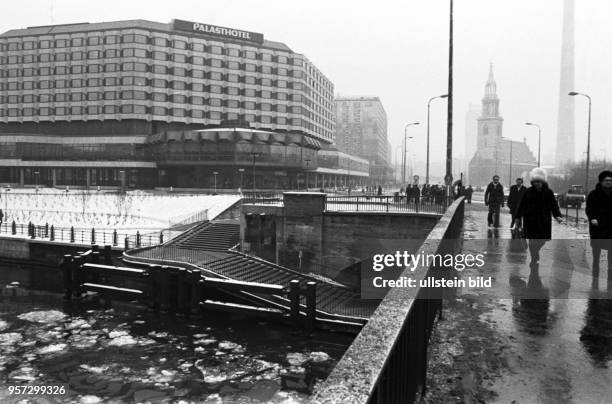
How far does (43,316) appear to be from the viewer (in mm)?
23578

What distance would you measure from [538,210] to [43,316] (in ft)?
75.1

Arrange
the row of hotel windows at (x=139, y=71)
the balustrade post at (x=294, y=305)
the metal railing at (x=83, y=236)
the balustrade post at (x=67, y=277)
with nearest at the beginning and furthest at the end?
the balustrade post at (x=294, y=305), the balustrade post at (x=67, y=277), the metal railing at (x=83, y=236), the row of hotel windows at (x=139, y=71)

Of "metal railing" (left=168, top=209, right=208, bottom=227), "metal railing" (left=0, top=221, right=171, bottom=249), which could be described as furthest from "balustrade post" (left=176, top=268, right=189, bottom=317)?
"metal railing" (left=168, top=209, right=208, bottom=227)

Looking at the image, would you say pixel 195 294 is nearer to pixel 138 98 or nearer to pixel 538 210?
pixel 538 210

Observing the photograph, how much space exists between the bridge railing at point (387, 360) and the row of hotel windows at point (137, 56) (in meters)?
93.8

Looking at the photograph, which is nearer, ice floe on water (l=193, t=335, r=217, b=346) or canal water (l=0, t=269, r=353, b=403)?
canal water (l=0, t=269, r=353, b=403)

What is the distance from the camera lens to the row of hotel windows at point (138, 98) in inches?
3499

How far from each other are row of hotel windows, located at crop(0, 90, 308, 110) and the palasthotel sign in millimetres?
12961

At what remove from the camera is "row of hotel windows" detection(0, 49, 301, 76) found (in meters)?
88.8

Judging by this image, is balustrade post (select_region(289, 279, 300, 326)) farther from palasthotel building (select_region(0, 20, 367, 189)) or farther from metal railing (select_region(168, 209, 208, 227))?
palasthotel building (select_region(0, 20, 367, 189))

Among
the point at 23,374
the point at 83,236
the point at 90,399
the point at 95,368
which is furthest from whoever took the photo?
the point at 83,236

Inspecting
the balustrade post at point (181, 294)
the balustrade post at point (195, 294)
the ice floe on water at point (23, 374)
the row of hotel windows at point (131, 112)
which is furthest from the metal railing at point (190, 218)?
the row of hotel windows at point (131, 112)

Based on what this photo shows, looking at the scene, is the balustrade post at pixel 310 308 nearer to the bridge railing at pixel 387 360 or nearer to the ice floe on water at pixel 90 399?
the ice floe on water at pixel 90 399

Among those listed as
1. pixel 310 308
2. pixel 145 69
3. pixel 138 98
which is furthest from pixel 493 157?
pixel 310 308
